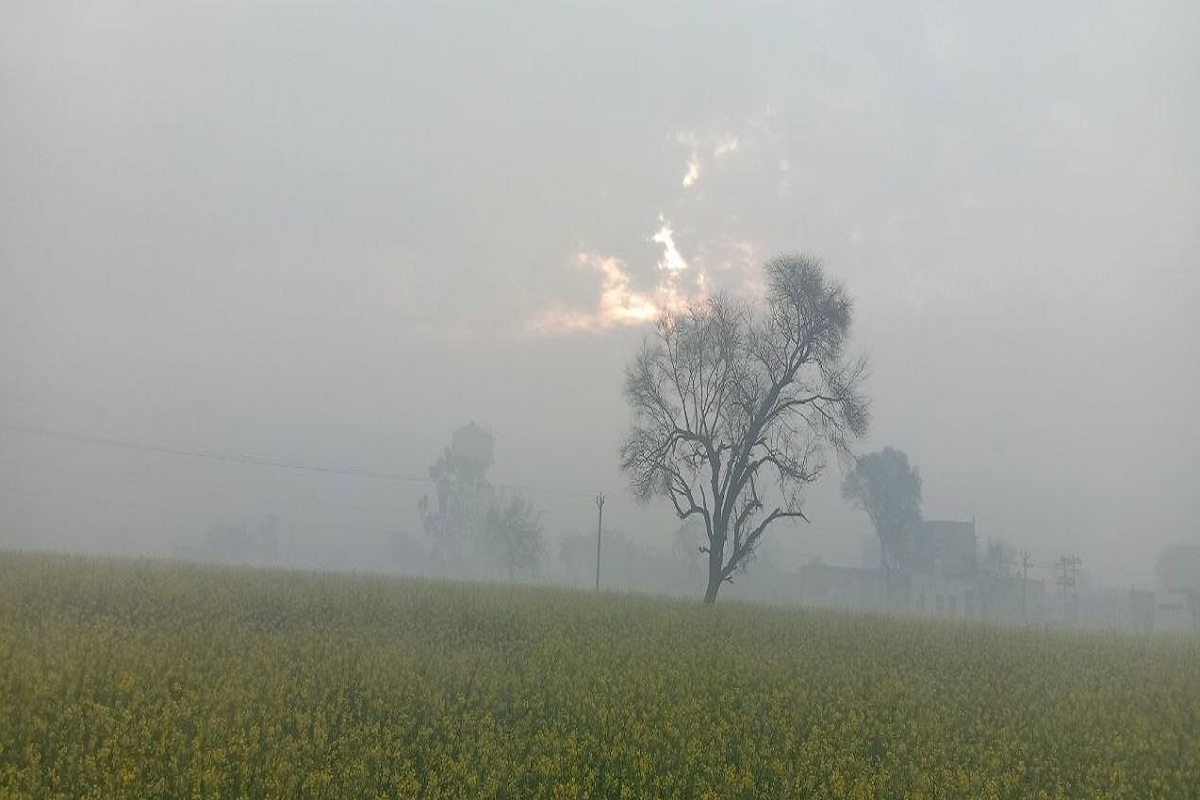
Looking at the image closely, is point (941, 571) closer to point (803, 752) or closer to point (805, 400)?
point (805, 400)

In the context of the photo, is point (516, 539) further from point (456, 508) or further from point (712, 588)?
point (712, 588)

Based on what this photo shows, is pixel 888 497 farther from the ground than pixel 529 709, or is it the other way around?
pixel 888 497

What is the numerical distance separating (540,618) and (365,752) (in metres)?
12.1

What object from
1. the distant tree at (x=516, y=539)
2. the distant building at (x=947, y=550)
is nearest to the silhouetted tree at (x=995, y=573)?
the distant building at (x=947, y=550)

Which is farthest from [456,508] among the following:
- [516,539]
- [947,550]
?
[947,550]

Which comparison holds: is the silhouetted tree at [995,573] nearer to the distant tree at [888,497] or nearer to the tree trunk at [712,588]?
the distant tree at [888,497]

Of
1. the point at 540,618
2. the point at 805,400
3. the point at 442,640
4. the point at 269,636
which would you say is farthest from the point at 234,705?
the point at 805,400

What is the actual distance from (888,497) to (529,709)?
86.7 metres

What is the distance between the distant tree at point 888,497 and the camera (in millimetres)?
94062

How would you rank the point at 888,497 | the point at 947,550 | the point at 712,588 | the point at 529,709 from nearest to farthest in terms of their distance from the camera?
the point at 529,709, the point at 712,588, the point at 888,497, the point at 947,550

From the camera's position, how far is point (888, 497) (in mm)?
94312

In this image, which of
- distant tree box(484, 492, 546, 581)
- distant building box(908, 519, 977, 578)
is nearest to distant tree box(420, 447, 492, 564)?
distant tree box(484, 492, 546, 581)

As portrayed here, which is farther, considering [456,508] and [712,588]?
[456,508]

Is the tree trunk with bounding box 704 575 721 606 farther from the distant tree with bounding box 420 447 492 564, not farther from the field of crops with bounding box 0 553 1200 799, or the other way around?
the distant tree with bounding box 420 447 492 564
